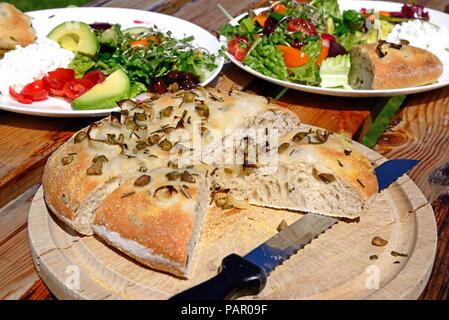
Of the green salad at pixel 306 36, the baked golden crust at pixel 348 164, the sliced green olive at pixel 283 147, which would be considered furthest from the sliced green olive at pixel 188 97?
the green salad at pixel 306 36

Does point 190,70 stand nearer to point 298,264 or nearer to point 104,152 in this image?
point 104,152

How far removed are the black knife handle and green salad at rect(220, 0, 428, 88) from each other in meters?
2.11

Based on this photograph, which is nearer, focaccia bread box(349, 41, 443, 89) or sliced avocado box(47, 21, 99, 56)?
focaccia bread box(349, 41, 443, 89)

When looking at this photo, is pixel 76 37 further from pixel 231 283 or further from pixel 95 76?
pixel 231 283

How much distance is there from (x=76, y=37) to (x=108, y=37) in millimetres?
241

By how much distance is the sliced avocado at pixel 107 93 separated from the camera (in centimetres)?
374

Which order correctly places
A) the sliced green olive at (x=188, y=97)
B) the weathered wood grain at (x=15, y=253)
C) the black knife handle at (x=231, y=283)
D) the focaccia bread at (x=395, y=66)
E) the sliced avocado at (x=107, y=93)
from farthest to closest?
the focaccia bread at (x=395, y=66) → the sliced avocado at (x=107, y=93) → the sliced green olive at (x=188, y=97) → the weathered wood grain at (x=15, y=253) → the black knife handle at (x=231, y=283)

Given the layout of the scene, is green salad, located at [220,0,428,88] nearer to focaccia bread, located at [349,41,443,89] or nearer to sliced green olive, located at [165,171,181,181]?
focaccia bread, located at [349,41,443,89]

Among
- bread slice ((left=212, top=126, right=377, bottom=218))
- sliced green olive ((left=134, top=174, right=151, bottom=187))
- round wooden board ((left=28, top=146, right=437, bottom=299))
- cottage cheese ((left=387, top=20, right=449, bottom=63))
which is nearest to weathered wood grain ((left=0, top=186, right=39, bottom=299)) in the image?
round wooden board ((left=28, top=146, right=437, bottom=299))

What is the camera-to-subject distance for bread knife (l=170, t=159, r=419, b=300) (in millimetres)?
2303

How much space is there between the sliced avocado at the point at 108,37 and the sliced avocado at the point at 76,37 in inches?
2.5

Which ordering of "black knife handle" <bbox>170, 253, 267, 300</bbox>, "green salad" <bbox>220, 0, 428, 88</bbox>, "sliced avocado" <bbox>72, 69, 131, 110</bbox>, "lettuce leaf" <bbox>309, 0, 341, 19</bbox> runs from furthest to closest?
"lettuce leaf" <bbox>309, 0, 341, 19</bbox>, "green salad" <bbox>220, 0, 428, 88</bbox>, "sliced avocado" <bbox>72, 69, 131, 110</bbox>, "black knife handle" <bbox>170, 253, 267, 300</bbox>

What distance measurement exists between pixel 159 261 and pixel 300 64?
7.49ft

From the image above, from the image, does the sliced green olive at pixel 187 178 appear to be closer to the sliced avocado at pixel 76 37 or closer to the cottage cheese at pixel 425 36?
the sliced avocado at pixel 76 37
